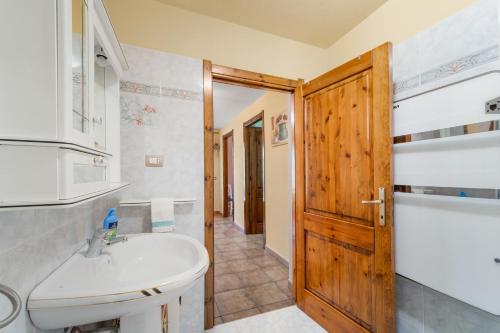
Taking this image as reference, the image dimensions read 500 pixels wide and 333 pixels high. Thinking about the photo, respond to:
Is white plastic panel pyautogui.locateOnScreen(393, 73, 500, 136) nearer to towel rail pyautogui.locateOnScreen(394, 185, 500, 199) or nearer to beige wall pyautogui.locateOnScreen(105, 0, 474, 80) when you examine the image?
towel rail pyautogui.locateOnScreen(394, 185, 500, 199)

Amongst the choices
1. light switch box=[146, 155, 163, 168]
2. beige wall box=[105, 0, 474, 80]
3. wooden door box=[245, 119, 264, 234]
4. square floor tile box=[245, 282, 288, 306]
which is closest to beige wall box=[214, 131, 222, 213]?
wooden door box=[245, 119, 264, 234]

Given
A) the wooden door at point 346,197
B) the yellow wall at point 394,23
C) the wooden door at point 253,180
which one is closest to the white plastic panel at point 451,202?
the wooden door at point 346,197

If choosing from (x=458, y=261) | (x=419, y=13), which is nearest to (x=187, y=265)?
(x=458, y=261)

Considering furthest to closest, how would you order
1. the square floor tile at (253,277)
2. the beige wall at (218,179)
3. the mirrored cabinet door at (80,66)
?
the beige wall at (218,179) < the square floor tile at (253,277) < the mirrored cabinet door at (80,66)

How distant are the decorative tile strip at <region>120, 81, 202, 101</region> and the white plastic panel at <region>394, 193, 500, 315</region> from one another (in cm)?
157

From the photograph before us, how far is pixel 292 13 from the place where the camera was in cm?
171

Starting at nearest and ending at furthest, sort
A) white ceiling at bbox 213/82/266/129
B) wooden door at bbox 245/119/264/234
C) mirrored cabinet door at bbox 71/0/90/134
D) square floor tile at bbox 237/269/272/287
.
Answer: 1. mirrored cabinet door at bbox 71/0/90/134
2. square floor tile at bbox 237/269/272/287
3. white ceiling at bbox 213/82/266/129
4. wooden door at bbox 245/119/264/234

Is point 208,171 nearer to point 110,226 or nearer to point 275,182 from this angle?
point 110,226

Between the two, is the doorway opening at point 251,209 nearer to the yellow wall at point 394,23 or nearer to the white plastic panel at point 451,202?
the yellow wall at point 394,23

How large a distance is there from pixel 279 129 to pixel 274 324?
2.08 meters

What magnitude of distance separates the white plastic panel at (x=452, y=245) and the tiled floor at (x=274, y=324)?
0.86 meters

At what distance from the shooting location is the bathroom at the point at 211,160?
542 millimetres

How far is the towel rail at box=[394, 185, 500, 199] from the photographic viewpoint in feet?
3.17

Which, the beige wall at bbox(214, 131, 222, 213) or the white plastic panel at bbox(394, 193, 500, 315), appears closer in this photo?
the white plastic panel at bbox(394, 193, 500, 315)
